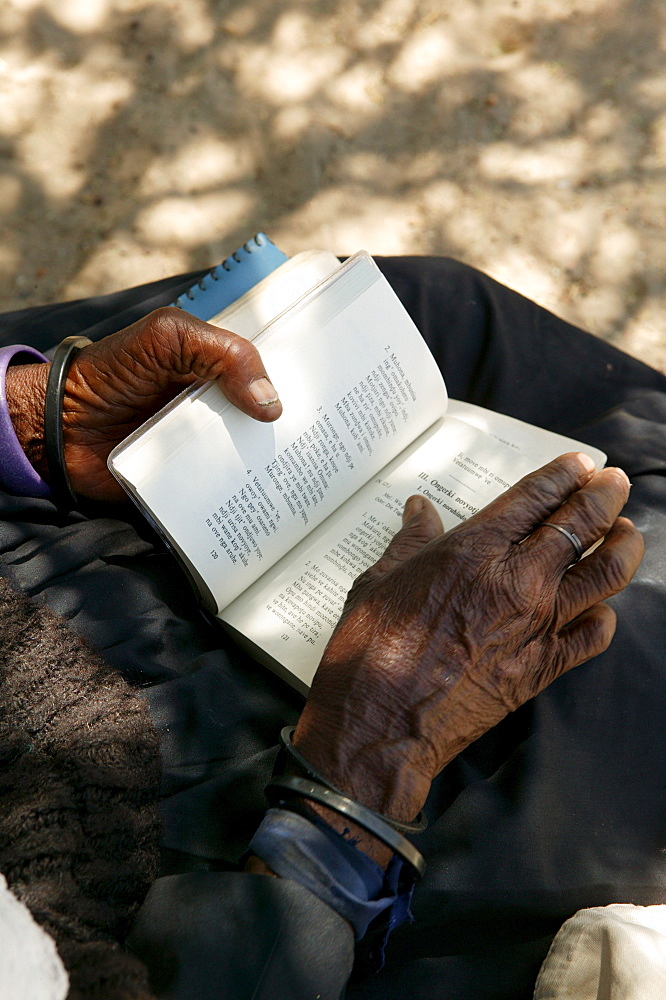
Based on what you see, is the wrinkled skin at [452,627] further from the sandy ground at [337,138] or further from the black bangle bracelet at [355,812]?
the sandy ground at [337,138]

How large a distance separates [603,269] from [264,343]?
1576 millimetres

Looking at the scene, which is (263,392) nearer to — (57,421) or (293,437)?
(293,437)

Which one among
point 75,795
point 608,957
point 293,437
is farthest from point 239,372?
point 608,957

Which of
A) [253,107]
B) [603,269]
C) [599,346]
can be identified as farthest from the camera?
[253,107]

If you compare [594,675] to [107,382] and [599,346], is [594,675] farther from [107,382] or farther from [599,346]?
[107,382]

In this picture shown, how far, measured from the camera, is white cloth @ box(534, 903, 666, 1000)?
820 millimetres

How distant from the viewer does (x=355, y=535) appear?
1242 mm

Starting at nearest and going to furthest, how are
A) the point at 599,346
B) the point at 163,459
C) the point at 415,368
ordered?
the point at 163,459, the point at 415,368, the point at 599,346

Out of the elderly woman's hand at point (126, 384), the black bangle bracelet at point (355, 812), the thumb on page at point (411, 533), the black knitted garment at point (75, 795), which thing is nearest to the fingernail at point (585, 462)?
the thumb on page at point (411, 533)

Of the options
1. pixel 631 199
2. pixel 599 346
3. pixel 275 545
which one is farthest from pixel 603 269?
pixel 275 545

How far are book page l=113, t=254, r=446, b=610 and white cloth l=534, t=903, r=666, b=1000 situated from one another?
2.13 ft

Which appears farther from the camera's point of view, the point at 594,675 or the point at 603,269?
the point at 603,269

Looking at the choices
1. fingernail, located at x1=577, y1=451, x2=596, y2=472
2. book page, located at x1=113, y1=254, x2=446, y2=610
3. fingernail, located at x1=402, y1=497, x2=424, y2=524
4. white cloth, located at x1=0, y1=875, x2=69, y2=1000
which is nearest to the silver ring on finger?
fingernail, located at x1=577, y1=451, x2=596, y2=472

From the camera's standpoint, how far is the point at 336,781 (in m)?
0.95
